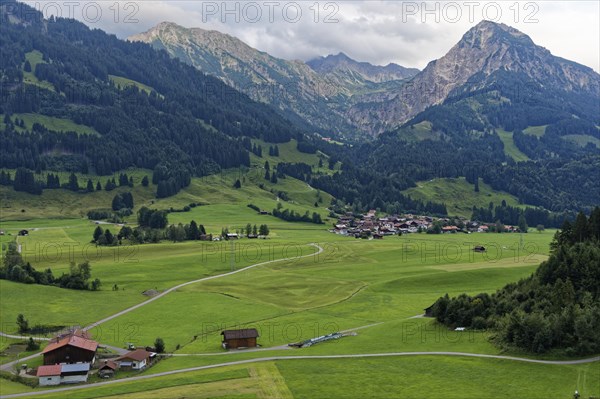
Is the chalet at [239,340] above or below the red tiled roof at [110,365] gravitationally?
above

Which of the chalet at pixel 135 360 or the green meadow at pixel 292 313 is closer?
the green meadow at pixel 292 313

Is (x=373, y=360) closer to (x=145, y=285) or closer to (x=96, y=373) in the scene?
(x=96, y=373)

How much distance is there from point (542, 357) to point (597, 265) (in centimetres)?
2735

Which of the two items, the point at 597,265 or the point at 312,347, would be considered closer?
the point at 312,347

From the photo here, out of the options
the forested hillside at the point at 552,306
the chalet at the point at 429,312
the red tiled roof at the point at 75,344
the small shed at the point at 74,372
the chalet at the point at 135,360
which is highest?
the forested hillside at the point at 552,306

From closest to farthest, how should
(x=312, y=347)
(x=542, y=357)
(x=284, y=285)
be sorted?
(x=542, y=357), (x=312, y=347), (x=284, y=285)

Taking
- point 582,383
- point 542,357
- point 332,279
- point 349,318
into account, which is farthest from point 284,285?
point 582,383

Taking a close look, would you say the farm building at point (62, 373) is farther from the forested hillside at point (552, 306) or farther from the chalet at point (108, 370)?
the forested hillside at point (552, 306)

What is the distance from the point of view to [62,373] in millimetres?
79688

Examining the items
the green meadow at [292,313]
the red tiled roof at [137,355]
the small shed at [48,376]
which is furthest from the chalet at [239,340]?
the small shed at [48,376]

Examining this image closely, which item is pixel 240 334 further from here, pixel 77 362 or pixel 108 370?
pixel 77 362

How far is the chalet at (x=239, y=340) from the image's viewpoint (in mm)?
92625

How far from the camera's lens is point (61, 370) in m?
79.7

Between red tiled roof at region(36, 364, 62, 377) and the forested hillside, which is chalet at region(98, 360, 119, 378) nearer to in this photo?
A: red tiled roof at region(36, 364, 62, 377)
